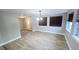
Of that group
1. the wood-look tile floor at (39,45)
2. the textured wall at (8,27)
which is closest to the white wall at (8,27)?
the textured wall at (8,27)

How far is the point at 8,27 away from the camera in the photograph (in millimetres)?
3568

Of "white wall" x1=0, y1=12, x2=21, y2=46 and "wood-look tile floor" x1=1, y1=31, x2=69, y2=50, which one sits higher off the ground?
"white wall" x1=0, y1=12, x2=21, y2=46

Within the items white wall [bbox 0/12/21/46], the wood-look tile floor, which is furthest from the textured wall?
the wood-look tile floor

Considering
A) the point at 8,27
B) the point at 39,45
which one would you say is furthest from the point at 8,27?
the point at 39,45

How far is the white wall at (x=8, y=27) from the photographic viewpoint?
3203 mm

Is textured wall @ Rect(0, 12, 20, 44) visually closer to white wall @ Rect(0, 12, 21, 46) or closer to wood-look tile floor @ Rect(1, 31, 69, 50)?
white wall @ Rect(0, 12, 21, 46)

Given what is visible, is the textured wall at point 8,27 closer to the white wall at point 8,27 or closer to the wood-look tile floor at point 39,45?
the white wall at point 8,27

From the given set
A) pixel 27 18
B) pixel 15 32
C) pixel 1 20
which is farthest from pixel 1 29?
pixel 27 18

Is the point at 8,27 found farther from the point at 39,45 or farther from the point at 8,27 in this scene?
the point at 39,45

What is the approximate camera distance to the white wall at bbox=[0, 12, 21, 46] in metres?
3.20

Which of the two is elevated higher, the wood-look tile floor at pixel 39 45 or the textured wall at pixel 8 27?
the textured wall at pixel 8 27

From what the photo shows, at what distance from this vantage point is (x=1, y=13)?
3.09 metres
